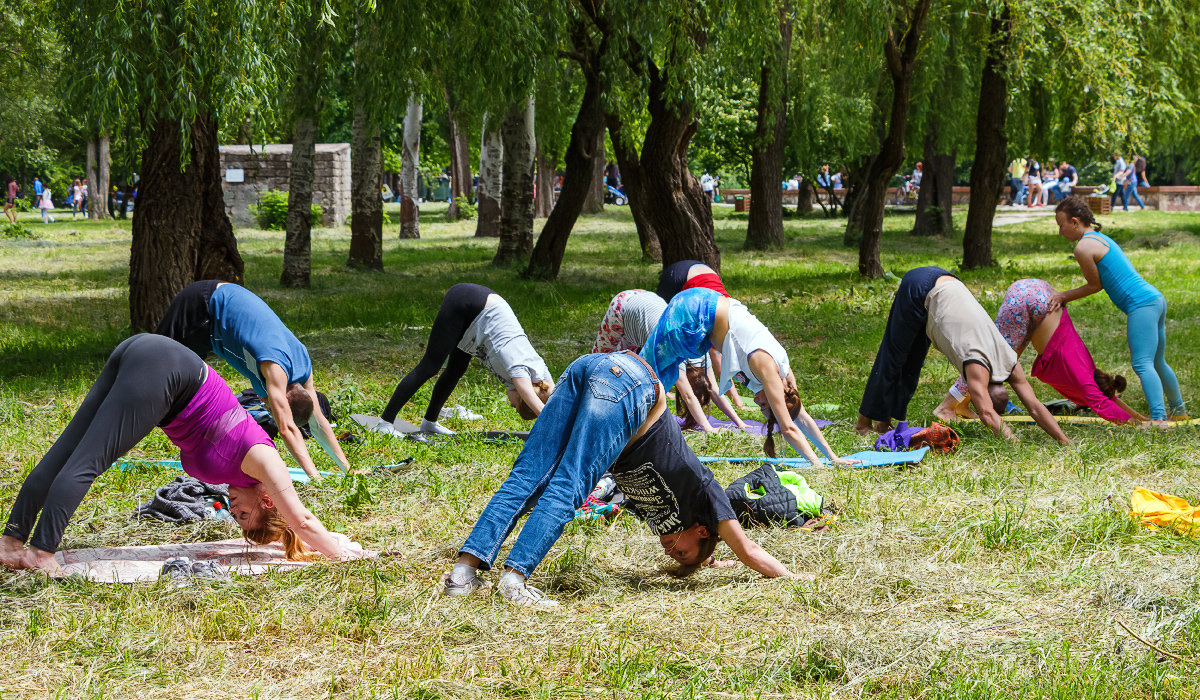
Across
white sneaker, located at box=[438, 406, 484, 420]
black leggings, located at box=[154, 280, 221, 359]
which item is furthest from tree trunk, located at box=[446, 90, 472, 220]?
black leggings, located at box=[154, 280, 221, 359]

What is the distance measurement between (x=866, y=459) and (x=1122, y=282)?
271 centimetres

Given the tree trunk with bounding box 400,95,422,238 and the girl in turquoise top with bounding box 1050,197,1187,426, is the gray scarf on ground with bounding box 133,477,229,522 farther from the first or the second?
the tree trunk with bounding box 400,95,422,238

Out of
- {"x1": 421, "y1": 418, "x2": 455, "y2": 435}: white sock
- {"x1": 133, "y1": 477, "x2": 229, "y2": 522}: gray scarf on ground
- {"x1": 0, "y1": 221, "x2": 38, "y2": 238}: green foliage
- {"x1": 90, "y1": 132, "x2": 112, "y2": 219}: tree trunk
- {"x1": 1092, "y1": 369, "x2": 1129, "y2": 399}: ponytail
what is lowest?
{"x1": 133, "y1": 477, "x2": 229, "y2": 522}: gray scarf on ground

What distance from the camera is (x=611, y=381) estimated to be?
161 inches

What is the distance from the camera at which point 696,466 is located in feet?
13.9

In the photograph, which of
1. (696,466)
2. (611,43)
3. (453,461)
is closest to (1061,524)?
(696,466)

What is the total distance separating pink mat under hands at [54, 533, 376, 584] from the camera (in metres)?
4.45

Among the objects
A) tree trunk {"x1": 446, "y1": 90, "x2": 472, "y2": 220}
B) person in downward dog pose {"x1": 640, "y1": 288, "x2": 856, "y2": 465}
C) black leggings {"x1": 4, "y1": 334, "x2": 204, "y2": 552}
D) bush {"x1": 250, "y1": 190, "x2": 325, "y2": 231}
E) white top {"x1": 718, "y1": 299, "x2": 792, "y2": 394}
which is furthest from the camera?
tree trunk {"x1": 446, "y1": 90, "x2": 472, "y2": 220}

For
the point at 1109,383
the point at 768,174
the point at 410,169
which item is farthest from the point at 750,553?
the point at 410,169

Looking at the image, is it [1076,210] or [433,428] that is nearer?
[433,428]

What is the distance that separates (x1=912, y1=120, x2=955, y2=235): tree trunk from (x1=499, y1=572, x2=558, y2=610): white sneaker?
2044 centimetres

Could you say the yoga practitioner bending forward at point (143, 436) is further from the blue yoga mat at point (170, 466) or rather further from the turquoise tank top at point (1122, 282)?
the turquoise tank top at point (1122, 282)

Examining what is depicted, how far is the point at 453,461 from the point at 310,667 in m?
2.86

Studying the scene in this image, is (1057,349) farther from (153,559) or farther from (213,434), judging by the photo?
(153,559)
